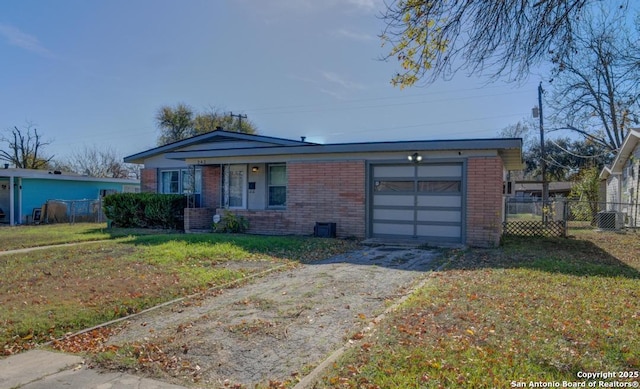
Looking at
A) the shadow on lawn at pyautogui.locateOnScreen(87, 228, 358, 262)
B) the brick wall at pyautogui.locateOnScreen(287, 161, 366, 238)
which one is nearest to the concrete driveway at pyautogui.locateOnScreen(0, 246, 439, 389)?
the shadow on lawn at pyautogui.locateOnScreen(87, 228, 358, 262)

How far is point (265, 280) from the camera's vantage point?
754cm

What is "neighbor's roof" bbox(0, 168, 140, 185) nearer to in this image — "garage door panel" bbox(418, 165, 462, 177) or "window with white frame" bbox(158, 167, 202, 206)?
"window with white frame" bbox(158, 167, 202, 206)

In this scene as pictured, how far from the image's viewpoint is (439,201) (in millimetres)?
11797

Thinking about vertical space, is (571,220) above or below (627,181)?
below

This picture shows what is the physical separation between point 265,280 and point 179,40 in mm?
10361

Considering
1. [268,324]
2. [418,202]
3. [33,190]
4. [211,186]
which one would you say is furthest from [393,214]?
[33,190]

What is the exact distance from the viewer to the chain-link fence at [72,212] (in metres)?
21.7

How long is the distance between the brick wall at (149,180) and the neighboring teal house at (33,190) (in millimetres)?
7533

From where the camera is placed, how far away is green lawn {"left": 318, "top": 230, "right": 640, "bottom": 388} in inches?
137

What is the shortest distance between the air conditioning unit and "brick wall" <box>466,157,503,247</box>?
9603 millimetres

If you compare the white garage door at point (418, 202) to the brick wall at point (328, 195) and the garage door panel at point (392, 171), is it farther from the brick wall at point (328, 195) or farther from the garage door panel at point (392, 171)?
the brick wall at point (328, 195)

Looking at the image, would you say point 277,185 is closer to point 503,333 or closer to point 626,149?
point 503,333

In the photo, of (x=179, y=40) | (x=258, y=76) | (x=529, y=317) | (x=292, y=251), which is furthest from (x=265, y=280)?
(x=258, y=76)

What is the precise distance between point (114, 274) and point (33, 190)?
19594mm
